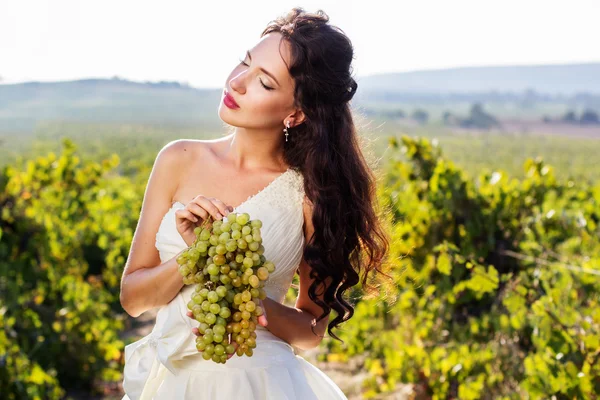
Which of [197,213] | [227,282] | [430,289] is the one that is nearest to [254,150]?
[197,213]

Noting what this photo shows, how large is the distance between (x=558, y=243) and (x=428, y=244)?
0.79 m

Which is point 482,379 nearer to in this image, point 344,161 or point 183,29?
point 344,161

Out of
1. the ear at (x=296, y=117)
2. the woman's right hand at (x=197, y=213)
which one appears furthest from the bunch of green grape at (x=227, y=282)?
the ear at (x=296, y=117)

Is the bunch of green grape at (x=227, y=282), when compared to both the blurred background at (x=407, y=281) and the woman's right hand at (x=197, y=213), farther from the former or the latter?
the blurred background at (x=407, y=281)

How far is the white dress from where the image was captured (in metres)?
1.90

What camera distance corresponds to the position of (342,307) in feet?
7.14

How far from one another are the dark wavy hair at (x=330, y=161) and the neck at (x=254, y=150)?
0.14 ft

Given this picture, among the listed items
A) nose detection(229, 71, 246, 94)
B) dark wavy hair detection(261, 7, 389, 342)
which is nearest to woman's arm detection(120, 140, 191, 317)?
nose detection(229, 71, 246, 94)

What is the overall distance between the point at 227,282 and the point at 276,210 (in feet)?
1.96

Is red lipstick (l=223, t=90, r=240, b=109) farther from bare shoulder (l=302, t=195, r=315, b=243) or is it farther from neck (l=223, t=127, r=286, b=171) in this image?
bare shoulder (l=302, t=195, r=315, b=243)

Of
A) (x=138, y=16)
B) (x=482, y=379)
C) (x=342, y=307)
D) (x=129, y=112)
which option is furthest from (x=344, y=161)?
(x=129, y=112)

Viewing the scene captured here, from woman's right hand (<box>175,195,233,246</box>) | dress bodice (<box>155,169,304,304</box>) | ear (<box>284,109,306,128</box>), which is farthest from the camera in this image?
ear (<box>284,109,306,128</box>)

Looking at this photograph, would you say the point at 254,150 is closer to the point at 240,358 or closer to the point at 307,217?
the point at 307,217

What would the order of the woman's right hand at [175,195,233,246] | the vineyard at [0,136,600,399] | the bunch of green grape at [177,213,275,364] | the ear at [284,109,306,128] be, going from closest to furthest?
the bunch of green grape at [177,213,275,364], the woman's right hand at [175,195,233,246], the ear at [284,109,306,128], the vineyard at [0,136,600,399]
